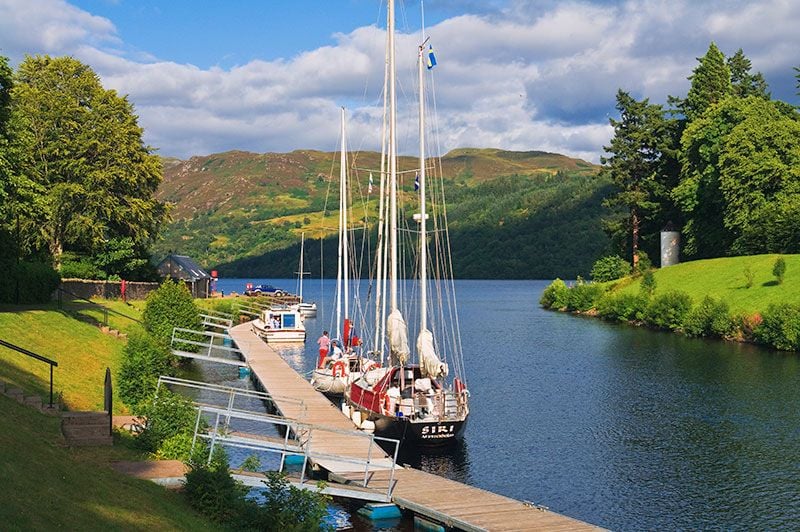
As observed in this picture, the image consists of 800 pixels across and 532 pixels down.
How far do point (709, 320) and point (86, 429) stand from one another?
64.6 metres

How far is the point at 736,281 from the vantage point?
82.4 m

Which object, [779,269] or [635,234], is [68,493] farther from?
[635,234]

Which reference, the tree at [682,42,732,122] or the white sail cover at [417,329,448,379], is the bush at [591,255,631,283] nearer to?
the tree at [682,42,732,122]

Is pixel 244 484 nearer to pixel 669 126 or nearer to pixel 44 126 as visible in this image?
pixel 44 126

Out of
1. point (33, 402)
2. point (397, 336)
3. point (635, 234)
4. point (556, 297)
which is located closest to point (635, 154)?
point (635, 234)

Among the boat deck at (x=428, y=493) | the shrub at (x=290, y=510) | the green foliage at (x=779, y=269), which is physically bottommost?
the boat deck at (x=428, y=493)

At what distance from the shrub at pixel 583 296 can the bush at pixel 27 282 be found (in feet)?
244

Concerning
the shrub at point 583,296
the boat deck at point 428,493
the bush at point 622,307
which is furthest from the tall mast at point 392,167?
the shrub at point 583,296

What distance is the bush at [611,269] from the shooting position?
4663 inches

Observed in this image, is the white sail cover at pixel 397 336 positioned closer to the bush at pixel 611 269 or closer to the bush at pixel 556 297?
the bush at pixel 611 269

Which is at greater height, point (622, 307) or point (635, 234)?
point (635, 234)

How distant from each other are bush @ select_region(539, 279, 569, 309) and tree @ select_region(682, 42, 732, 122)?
2952 centimetres

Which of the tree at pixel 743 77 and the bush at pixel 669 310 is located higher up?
the tree at pixel 743 77

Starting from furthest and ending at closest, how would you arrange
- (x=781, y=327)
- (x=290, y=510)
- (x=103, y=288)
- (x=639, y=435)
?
(x=103, y=288)
(x=781, y=327)
(x=639, y=435)
(x=290, y=510)
